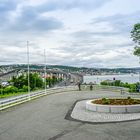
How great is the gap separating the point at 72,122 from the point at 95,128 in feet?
7.34

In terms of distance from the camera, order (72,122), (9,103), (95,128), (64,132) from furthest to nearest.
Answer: (9,103) < (72,122) < (95,128) < (64,132)

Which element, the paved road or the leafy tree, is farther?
the leafy tree

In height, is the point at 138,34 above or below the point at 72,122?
above

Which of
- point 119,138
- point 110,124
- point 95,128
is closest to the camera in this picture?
point 119,138

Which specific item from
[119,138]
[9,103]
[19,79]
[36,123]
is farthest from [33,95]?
[19,79]

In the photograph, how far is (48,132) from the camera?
13125 mm

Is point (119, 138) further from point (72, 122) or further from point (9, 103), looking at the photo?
point (9, 103)

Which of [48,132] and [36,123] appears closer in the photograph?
[48,132]

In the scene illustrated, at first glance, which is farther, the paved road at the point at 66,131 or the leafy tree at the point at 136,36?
the leafy tree at the point at 136,36

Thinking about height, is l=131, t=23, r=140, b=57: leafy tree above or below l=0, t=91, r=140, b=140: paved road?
above

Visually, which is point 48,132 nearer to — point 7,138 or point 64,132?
point 64,132

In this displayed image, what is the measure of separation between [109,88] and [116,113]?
142 feet

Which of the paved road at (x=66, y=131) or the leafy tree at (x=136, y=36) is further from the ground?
the leafy tree at (x=136, y=36)

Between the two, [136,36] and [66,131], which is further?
[136,36]
